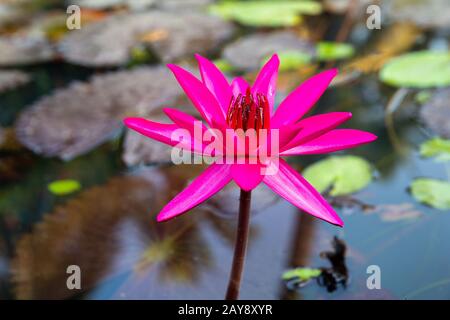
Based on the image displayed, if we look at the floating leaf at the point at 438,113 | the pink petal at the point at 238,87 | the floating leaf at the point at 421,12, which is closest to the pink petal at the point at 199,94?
the pink petal at the point at 238,87

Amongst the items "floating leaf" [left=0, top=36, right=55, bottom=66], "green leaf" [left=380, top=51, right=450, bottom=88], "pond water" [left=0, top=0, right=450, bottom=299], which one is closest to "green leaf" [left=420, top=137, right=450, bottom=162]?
"pond water" [left=0, top=0, right=450, bottom=299]

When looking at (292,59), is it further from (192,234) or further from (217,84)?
(217,84)

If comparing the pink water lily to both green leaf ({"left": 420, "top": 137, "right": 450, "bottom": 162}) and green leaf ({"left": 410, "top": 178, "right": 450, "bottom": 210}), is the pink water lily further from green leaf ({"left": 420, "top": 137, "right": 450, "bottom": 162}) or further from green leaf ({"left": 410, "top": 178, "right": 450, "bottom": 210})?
green leaf ({"left": 420, "top": 137, "right": 450, "bottom": 162})

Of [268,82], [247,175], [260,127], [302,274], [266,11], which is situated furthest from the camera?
[266,11]

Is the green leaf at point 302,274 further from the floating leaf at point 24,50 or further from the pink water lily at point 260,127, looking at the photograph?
the floating leaf at point 24,50

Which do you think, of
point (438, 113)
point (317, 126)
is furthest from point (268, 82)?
point (438, 113)

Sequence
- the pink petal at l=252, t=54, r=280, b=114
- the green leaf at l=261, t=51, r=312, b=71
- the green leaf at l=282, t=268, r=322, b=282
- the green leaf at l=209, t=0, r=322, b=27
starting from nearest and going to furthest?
the pink petal at l=252, t=54, r=280, b=114 < the green leaf at l=282, t=268, r=322, b=282 < the green leaf at l=261, t=51, r=312, b=71 < the green leaf at l=209, t=0, r=322, b=27
